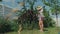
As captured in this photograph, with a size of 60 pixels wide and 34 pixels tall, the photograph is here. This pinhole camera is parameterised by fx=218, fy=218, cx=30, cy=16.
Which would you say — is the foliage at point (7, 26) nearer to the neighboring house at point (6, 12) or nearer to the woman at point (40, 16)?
the neighboring house at point (6, 12)

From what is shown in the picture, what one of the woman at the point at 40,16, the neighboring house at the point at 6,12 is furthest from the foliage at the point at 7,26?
the woman at the point at 40,16

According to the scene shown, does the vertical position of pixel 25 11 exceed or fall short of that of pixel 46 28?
it exceeds it

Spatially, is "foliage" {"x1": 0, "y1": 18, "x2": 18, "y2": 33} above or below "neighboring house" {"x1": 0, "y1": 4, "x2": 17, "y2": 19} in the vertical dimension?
below

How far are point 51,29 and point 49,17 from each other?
0.26 meters

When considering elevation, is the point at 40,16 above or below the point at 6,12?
below

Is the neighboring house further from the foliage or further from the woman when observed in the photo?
the woman

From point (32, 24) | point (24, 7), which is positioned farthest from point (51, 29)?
point (24, 7)

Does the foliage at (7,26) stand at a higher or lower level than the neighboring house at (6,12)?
lower

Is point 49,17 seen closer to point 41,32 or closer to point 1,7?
point 41,32

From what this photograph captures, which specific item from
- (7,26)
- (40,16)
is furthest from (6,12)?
(40,16)

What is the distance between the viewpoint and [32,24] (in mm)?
4531

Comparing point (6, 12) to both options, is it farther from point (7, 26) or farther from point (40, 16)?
point (40, 16)

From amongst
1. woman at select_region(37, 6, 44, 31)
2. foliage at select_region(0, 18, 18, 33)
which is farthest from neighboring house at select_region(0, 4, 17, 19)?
woman at select_region(37, 6, 44, 31)

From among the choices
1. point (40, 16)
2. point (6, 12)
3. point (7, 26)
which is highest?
point (6, 12)
